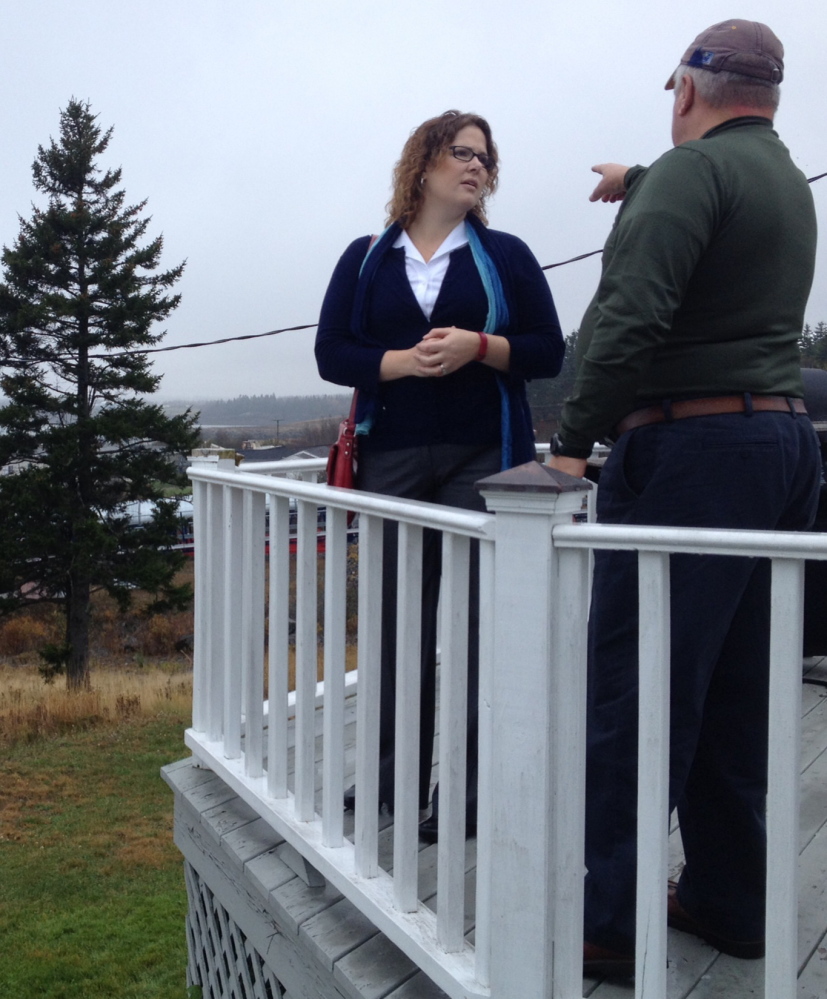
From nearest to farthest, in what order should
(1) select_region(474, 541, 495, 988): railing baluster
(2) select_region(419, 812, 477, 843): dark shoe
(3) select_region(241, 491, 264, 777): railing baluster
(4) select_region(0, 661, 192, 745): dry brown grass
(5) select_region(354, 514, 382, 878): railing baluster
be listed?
(1) select_region(474, 541, 495, 988): railing baluster, (5) select_region(354, 514, 382, 878): railing baluster, (2) select_region(419, 812, 477, 843): dark shoe, (3) select_region(241, 491, 264, 777): railing baluster, (4) select_region(0, 661, 192, 745): dry brown grass

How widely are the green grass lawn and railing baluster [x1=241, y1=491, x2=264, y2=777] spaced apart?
97.0 inches

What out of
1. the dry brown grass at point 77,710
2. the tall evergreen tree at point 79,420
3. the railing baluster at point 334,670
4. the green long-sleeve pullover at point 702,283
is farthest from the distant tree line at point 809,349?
the tall evergreen tree at point 79,420

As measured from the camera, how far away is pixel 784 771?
119cm

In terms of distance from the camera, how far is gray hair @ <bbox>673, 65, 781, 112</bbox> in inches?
64.2

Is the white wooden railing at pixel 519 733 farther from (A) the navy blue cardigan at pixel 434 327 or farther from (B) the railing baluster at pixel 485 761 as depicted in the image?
(A) the navy blue cardigan at pixel 434 327

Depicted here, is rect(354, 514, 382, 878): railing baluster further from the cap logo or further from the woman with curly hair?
A: the cap logo

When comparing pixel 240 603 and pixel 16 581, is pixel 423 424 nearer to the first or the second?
pixel 240 603

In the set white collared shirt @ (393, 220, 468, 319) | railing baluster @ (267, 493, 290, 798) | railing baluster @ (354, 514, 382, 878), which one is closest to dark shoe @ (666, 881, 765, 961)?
railing baluster @ (354, 514, 382, 878)

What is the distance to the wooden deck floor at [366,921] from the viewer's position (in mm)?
1632

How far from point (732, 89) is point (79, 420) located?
2854 centimetres

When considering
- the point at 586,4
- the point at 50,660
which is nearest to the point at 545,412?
the point at 586,4

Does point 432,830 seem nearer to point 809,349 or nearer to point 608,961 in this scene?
point 608,961

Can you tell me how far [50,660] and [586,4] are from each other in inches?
936

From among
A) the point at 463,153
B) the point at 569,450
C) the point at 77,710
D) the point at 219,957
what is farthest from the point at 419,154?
the point at 77,710
